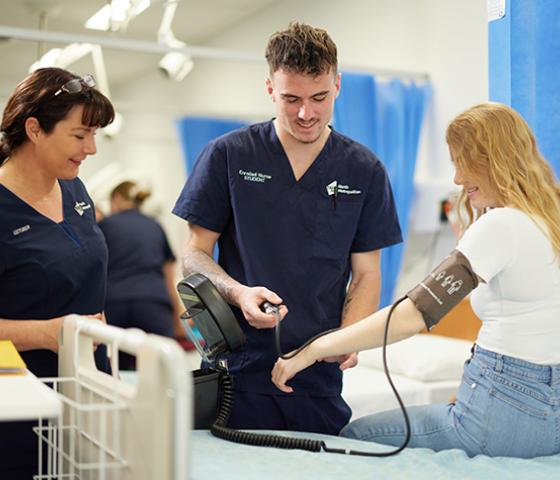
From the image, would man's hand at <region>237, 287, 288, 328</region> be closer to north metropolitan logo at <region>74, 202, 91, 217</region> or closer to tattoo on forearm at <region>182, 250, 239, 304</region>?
tattoo on forearm at <region>182, 250, 239, 304</region>

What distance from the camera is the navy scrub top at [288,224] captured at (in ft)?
5.95

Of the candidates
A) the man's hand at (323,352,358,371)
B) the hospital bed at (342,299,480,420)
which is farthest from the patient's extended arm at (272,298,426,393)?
the hospital bed at (342,299,480,420)

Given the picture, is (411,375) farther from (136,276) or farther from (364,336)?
(364,336)

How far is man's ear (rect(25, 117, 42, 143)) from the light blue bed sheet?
2.35ft

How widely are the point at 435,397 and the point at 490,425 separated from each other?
163 cm

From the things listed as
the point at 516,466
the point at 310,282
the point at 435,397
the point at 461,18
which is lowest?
the point at 435,397

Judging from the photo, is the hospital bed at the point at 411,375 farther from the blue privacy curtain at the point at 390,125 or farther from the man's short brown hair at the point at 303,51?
the man's short brown hair at the point at 303,51

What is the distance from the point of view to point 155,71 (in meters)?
7.30

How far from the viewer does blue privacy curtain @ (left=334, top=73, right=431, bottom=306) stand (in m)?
3.96

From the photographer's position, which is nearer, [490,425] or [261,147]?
[490,425]

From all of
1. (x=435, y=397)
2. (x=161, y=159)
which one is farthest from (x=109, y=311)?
(x=161, y=159)

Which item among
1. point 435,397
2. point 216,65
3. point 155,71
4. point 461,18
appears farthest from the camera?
point 155,71

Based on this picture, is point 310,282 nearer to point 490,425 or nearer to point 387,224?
point 387,224

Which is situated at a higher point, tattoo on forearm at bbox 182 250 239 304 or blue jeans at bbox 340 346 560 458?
tattoo on forearm at bbox 182 250 239 304
